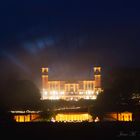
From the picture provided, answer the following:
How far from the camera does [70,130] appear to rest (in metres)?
15.4

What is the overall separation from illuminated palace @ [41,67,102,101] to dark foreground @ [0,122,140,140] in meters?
26.5

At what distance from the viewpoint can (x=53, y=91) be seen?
44.2 meters

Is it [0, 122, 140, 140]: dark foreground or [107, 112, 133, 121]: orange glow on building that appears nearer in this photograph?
[0, 122, 140, 140]: dark foreground

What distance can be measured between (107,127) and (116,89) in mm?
16459

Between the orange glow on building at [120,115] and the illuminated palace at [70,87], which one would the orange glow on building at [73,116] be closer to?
the orange glow on building at [120,115]

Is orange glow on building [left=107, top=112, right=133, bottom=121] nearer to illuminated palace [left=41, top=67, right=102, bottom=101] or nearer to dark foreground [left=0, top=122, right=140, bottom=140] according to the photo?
dark foreground [left=0, top=122, right=140, bottom=140]

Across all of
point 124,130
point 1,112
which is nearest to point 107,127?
point 124,130

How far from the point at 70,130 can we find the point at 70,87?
1138 inches

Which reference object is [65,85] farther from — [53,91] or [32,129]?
[32,129]

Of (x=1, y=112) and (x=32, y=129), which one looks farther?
(x=1, y=112)

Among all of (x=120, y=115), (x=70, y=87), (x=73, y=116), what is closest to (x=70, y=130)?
(x=120, y=115)

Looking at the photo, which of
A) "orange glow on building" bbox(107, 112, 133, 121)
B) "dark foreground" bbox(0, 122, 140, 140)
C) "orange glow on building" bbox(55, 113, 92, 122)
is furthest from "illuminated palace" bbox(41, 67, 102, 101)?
"dark foreground" bbox(0, 122, 140, 140)

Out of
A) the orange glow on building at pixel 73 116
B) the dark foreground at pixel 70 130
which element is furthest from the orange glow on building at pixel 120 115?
the dark foreground at pixel 70 130

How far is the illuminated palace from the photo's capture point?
4319 cm
